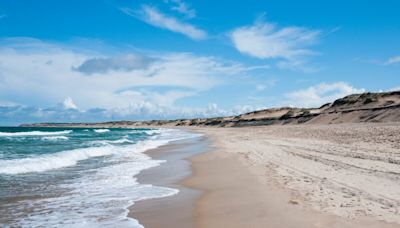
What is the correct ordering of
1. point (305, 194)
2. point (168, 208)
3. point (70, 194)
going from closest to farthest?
point (168, 208)
point (305, 194)
point (70, 194)

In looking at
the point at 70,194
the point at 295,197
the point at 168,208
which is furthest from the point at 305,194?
the point at 70,194

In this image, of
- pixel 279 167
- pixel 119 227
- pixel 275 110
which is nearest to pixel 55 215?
pixel 119 227

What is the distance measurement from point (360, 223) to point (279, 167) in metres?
7.48

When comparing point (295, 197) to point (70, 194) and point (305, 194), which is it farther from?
point (70, 194)

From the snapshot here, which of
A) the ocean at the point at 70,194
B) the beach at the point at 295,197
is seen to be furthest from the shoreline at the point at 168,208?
the ocean at the point at 70,194

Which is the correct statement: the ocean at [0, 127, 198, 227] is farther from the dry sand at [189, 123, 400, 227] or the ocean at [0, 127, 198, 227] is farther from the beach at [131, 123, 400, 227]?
the dry sand at [189, 123, 400, 227]

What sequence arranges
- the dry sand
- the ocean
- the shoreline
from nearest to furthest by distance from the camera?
1. the dry sand
2. the shoreline
3. the ocean

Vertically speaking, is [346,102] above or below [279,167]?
above

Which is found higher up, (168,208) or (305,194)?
(305,194)

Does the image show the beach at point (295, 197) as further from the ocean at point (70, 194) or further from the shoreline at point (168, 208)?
the ocean at point (70, 194)

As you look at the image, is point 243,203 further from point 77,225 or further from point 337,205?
point 77,225

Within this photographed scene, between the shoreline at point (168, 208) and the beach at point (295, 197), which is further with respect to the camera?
the shoreline at point (168, 208)

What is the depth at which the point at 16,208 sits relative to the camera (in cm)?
852

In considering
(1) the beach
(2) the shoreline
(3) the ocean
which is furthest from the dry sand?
(3) the ocean
